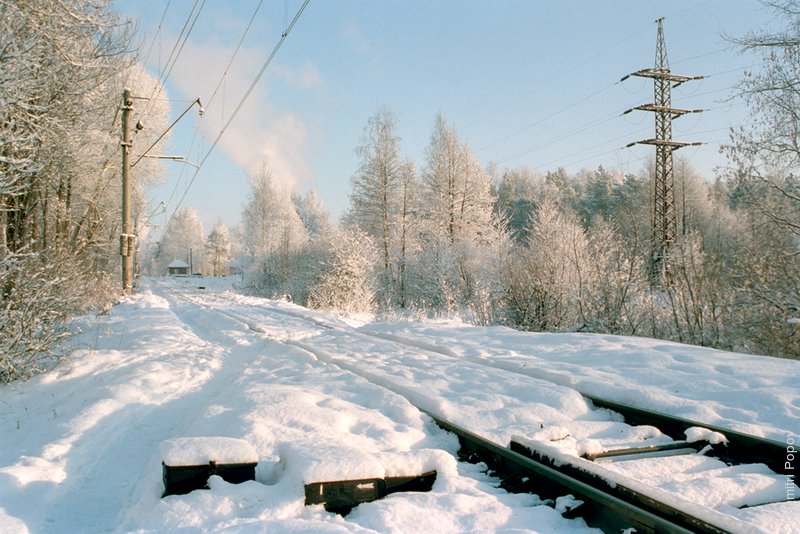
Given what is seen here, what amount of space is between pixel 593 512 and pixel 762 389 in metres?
3.99

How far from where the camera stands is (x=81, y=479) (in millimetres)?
4188

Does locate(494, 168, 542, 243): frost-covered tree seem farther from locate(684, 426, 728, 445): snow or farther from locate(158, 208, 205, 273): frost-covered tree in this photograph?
locate(158, 208, 205, 273): frost-covered tree

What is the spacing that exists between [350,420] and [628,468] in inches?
91.7

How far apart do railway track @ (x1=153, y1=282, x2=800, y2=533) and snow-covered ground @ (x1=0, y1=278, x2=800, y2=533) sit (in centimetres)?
11

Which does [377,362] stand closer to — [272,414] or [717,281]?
[272,414]

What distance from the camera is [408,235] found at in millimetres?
39406

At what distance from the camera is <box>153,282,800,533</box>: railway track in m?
2.88

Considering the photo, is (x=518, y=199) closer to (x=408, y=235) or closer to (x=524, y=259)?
(x=408, y=235)

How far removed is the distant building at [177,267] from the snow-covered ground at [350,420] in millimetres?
117837

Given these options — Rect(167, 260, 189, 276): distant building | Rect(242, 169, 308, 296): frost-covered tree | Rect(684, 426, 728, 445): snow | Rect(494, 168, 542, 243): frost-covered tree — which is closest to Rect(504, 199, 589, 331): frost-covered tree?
Rect(684, 426, 728, 445): snow

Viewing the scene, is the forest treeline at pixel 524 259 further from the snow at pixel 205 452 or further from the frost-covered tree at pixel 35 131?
the frost-covered tree at pixel 35 131

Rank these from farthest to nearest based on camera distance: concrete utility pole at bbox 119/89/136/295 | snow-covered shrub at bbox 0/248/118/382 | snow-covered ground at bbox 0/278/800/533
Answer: concrete utility pole at bbox 119/89/136/295 < snow-covered shrub at bbox 0/248/118/382 < snow-covered ground at bbox 0/278/800/533

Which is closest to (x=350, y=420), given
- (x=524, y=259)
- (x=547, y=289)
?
(x=547, y=289)

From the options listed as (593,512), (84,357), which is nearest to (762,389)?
(593,512)
